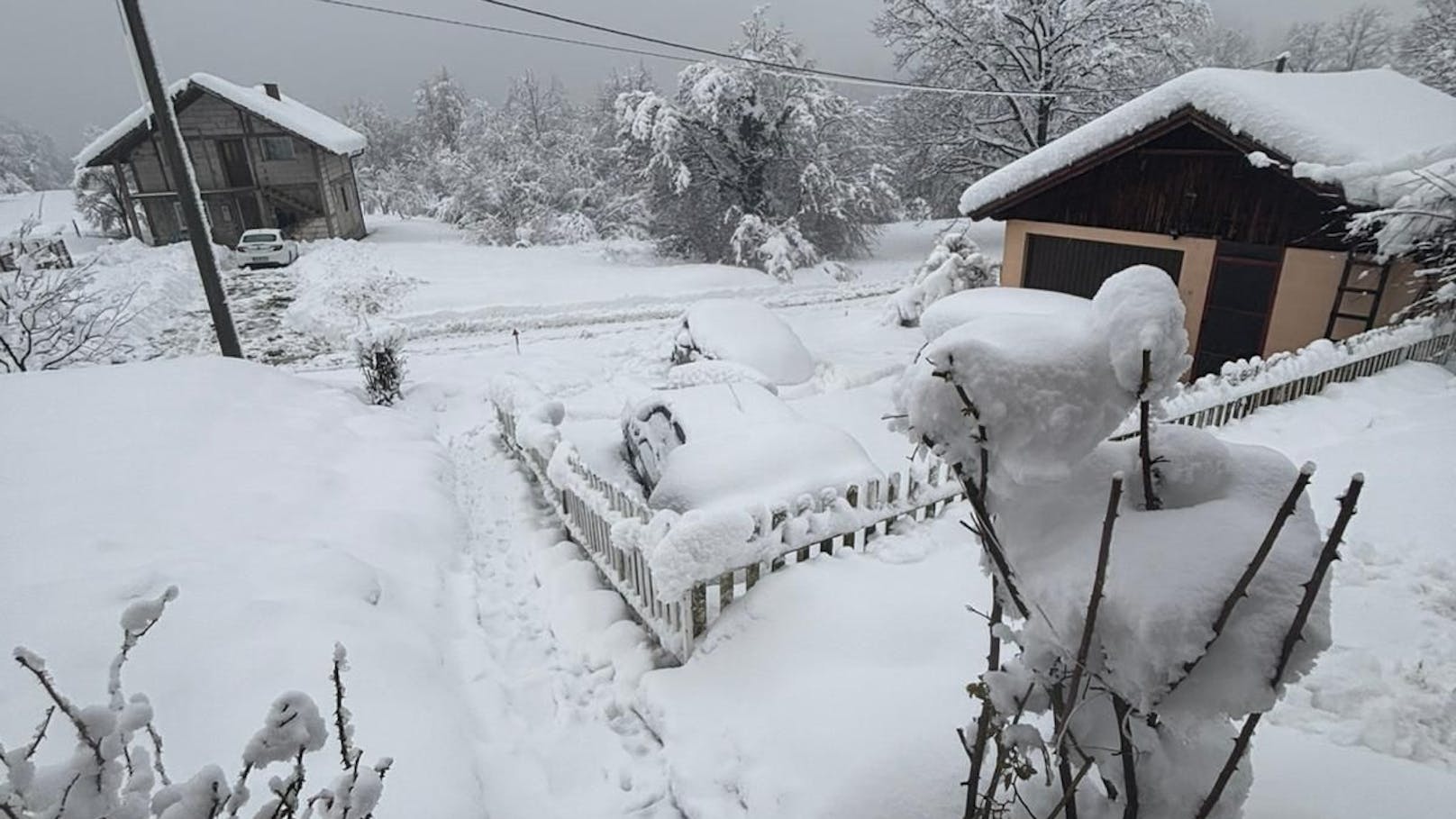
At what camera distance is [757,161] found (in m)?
26.9

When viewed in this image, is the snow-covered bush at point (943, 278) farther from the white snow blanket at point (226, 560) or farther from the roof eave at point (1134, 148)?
the white snow blanket at point (226, 560)

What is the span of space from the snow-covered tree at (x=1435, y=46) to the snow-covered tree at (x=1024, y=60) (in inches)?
502

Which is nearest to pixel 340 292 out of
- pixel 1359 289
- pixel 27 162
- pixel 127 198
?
pixel 127 198

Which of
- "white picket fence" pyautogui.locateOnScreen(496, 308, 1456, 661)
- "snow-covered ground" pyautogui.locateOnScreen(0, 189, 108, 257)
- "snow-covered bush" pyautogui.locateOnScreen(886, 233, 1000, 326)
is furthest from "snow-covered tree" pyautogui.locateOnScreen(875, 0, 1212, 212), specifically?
"snow-covered ground" pyautogui.locateOnScreen(0, 189, 108, 257)

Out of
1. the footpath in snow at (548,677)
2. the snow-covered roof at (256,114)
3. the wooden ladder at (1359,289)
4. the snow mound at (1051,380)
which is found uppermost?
the snow-covered roof at (256,114)

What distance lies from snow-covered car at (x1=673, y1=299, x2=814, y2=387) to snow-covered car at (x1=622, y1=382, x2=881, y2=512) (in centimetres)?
377

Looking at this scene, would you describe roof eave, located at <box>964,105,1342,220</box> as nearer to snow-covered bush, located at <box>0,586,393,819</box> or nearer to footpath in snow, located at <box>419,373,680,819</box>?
footpath in snow, located at <box>419,373,680,819</box>

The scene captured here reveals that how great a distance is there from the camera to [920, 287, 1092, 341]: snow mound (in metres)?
11.2

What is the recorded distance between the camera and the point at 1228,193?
10.4 m

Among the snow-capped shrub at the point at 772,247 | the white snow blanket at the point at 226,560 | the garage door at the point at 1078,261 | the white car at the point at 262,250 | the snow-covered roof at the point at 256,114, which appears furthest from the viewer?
the snow-covered roof at the point at 256,114

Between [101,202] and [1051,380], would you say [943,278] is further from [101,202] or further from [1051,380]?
[101,202]

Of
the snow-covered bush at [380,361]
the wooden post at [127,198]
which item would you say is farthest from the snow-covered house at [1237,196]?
the wooden post at [127,198]

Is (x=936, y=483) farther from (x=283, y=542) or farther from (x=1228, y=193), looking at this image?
(x=1228, y=193)

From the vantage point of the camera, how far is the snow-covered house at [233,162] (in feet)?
90.3
